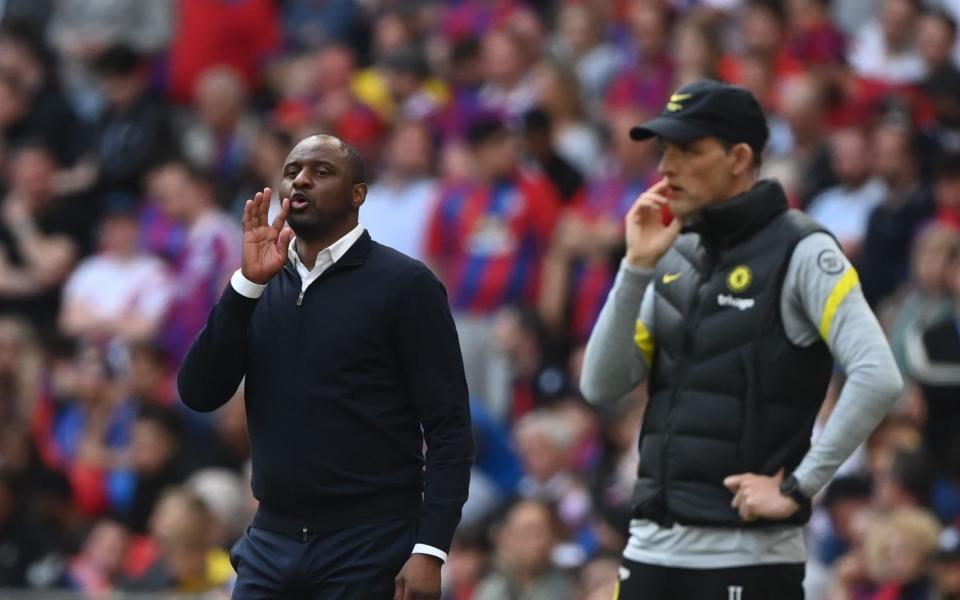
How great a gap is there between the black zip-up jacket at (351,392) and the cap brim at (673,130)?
894mm

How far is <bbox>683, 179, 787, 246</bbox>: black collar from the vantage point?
20.6 feet

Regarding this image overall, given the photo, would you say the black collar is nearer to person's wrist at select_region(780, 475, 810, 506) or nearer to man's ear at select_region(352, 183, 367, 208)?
person's wrist at select_region(780, 475, 810, 506)

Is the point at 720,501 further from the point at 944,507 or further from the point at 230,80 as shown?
the point at 230,80

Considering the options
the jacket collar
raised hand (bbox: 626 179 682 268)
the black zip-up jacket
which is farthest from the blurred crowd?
the jacket collar

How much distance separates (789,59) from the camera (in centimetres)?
1330

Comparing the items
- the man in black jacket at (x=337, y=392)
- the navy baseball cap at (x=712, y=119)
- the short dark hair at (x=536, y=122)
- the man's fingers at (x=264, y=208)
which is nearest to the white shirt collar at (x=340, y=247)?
the man in black jacket at (x=337, y=392)

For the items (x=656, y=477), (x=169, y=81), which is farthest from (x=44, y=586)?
(x=656, y=477)

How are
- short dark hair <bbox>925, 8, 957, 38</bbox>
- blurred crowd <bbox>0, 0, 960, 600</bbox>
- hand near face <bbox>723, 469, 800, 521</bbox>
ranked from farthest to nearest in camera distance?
short dark hair <bbox>925, 8, 957, 38</bbox>
blurred crowd <bbox>0, 0, 960, 600</bbox>
hand near face <bbox>723, 469, 800, 521</bbox>

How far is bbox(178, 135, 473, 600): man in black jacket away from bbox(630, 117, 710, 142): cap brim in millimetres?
892

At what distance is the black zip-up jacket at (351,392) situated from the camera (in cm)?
582

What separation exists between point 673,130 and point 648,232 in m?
0.32

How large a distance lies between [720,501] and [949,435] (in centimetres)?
447

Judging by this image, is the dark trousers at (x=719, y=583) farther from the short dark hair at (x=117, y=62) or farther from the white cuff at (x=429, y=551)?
the short dark hair at (x=117, y=62)

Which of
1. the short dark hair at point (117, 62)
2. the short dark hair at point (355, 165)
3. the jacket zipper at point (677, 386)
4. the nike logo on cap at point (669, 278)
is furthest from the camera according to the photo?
the short dark hair at point (117, 62)
